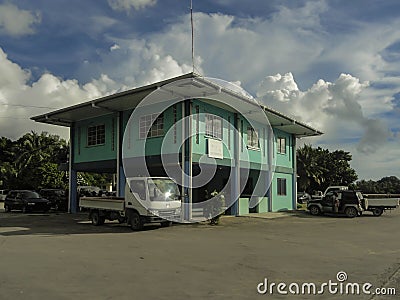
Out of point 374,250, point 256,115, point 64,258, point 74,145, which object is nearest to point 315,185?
point 256,115

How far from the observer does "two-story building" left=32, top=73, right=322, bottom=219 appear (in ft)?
67.8

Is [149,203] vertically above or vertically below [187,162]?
below

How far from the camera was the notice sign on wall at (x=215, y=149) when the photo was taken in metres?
22.0

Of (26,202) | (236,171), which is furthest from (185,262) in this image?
(26,202)

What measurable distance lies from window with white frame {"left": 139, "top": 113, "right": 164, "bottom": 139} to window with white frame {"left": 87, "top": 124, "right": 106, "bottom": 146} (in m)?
3.59

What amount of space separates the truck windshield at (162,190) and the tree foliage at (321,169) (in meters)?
36.2

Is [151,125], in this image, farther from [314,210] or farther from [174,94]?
[314,210]

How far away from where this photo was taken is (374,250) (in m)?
12.3

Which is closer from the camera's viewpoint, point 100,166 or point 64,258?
point 64,258

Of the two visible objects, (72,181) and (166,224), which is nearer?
(166,224)

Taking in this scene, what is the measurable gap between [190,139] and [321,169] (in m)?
36.8

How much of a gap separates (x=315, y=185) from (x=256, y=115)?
31.2 m

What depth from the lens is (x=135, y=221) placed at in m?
17.0

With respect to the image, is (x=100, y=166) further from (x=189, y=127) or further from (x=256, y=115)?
(x=256, y=115)
